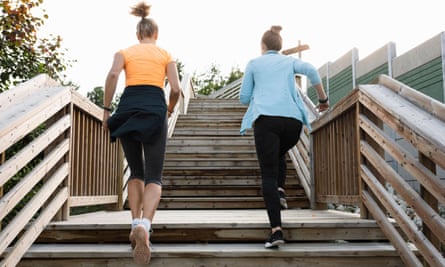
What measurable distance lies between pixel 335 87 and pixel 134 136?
1233 centimetres

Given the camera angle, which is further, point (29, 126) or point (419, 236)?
point (29, 126)

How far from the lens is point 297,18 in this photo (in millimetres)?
13930

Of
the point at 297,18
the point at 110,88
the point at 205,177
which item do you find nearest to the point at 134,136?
the point at 110,88

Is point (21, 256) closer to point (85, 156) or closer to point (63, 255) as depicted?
point (63, 255)

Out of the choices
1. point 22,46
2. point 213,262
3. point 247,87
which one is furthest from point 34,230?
point 22,46

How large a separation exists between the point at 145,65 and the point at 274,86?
2.76 ft

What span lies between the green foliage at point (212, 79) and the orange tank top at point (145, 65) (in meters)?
22.0

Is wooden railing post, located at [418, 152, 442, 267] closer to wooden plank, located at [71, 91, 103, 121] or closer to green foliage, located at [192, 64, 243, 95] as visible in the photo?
wooden plank, located at [71, 91, 103, 121]

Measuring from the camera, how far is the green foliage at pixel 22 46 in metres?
5.53

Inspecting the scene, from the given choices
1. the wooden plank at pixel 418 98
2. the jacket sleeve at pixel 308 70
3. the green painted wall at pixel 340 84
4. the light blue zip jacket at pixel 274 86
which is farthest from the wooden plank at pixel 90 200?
the green painted wall at pixel 340 84

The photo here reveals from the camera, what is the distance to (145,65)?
2.73 m

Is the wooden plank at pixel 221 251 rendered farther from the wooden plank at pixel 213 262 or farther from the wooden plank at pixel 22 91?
the wooden plank at pixel 22 91

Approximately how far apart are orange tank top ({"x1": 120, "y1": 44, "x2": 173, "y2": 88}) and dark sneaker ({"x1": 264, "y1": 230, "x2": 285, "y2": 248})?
1.12 metres

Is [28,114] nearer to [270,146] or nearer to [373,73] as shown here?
[270,146]
